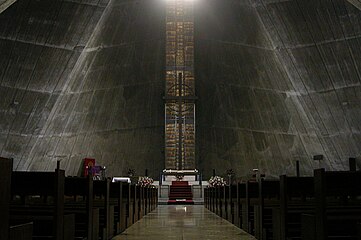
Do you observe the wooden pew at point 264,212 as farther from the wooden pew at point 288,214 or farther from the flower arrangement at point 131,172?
the flower arrangement at point 131,172

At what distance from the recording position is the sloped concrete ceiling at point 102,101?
56.2ft

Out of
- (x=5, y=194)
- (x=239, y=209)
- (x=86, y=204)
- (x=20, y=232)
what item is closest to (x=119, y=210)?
(x=86, y=204)

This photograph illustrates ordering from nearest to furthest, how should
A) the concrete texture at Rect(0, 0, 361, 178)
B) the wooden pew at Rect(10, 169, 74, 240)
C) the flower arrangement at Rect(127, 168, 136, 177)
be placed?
the wooden pew at Rect(10, 169, 74, 240), the concrete texture at Rect(0, 0, 361, 178), the flower arrangement at Rect(127, 168, 136, 177)

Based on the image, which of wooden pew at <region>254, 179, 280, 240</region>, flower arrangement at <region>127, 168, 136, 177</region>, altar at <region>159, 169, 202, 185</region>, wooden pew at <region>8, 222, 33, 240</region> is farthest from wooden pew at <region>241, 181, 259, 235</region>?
flower arrangement at <region>127, 168, 136, 177</region>

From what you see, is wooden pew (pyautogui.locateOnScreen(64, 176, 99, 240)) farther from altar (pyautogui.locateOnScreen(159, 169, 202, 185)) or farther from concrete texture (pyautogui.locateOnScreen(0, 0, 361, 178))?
altar (pyautogui.locateOnScreen(159, 169, 202, 185))

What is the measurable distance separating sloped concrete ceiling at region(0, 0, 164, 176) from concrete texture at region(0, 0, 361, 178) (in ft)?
0.13

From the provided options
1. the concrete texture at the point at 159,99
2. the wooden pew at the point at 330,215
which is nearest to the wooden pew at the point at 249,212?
the wooden pew at the point at 330,215

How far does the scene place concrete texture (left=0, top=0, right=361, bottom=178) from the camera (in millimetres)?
16594

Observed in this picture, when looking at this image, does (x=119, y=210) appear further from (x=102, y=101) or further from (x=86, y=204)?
(x=102, y=101)

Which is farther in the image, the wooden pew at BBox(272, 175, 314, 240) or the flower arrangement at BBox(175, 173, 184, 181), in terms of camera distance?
the flower arrangement at BBox(175, 173, 184, 181)

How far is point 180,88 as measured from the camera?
18828 millimetres

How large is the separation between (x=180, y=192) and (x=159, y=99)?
421 cm

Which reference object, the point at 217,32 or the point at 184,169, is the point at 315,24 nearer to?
the point at 217,32

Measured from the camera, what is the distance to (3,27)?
14227 millimetres
